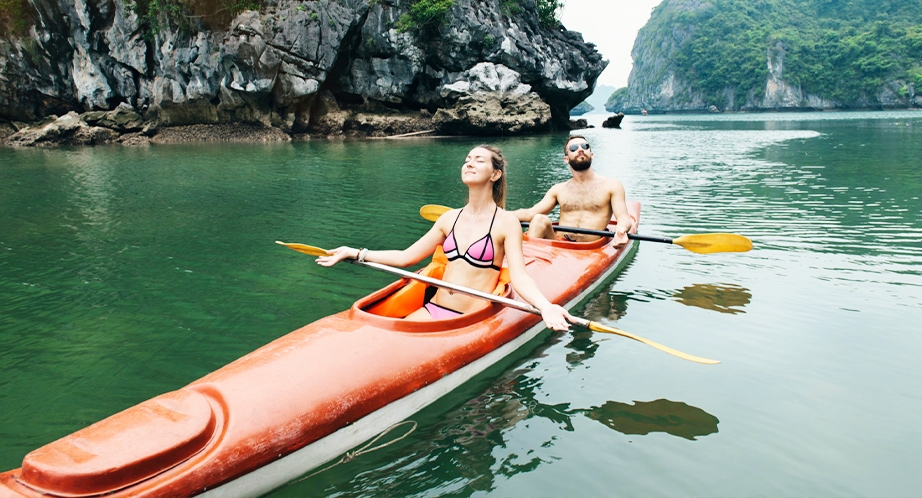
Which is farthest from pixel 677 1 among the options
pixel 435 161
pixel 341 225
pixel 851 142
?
pixel 341 225

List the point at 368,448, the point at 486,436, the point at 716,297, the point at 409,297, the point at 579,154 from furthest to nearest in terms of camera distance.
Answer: the point at 579,154 → the point at 716,297 → the point at 409,297 → the point at 486,436 → the point at 368,448

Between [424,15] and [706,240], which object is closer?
[706,240]

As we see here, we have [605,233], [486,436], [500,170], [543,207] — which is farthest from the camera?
[543,207]

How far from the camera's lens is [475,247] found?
4.10 metres

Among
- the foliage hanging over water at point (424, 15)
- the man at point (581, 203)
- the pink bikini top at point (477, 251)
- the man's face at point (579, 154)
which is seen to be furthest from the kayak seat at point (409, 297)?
the foliage hanging over water at point (424, 15)

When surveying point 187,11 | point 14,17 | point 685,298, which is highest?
point 187,11

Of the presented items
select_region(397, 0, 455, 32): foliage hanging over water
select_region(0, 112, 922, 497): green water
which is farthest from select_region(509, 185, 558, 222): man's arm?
select_region(397, 0, 455, 32): foliage hanging over water

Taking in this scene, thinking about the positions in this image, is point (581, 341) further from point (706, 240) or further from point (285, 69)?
point (285, 69)

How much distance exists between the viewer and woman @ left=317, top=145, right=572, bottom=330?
154 inches

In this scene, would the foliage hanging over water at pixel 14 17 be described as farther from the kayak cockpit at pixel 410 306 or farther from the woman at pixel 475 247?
the kayak cockpit at pixel 410 306

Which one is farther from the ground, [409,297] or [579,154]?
[579,154]

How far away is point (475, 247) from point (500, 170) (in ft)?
1.93

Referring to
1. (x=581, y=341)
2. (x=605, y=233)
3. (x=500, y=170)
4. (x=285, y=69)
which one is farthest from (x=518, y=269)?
(x=285, y=69)

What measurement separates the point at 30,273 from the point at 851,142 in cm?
2846
